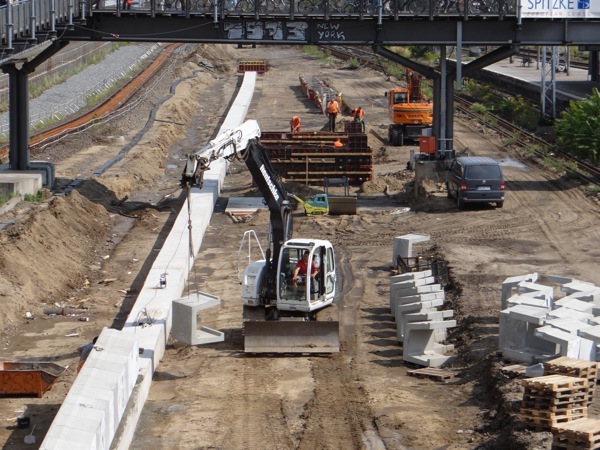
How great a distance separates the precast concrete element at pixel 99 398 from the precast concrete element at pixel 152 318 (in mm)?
16

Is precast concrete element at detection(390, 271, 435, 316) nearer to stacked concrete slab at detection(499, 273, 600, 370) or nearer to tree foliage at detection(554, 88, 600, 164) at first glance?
stacked concrete slab at detection(499, 273, 600, 370)

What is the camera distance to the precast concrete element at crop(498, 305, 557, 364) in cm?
2070

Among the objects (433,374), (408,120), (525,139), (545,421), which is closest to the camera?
(545,421)

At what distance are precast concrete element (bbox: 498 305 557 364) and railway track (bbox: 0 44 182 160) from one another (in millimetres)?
25918

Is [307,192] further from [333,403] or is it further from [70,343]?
[333,403]

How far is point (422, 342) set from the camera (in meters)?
22.6

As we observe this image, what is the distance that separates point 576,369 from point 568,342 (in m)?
1.51

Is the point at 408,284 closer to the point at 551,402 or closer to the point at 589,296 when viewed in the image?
the point at 589,296

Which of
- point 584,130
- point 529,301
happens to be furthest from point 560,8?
point 529,301

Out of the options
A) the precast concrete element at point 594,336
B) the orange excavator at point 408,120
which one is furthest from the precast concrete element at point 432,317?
the orange excavator at point 408,120

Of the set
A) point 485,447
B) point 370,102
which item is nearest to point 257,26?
point 485,447

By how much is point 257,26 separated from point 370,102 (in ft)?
108

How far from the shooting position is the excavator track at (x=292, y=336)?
22641 mm

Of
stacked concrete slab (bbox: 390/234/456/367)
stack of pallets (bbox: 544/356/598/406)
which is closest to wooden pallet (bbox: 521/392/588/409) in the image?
stack of pallets (bbox: 544/356/598/406)
